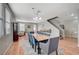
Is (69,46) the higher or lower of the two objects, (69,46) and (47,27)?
the lower

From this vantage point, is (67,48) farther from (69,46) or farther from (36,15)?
(36,15)

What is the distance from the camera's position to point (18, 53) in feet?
7.64

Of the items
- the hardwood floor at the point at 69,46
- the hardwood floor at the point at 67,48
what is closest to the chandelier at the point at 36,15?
the hardwood floor at the point at 67,48

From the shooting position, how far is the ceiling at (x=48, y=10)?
89.7 inches

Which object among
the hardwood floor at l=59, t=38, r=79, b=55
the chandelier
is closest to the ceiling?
the chandelier

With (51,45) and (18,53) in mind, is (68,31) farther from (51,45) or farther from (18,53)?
(18,53)

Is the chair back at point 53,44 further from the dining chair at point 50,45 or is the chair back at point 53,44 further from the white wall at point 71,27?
the white wall at point 71,27

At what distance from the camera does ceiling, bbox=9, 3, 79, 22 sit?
2277 millimetres

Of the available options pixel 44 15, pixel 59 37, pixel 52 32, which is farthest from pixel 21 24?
pixel 59 37

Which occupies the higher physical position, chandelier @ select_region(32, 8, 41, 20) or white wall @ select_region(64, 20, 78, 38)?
chandelier @ select_region(32, 8, 41, 20)

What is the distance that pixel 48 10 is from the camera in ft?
8.07

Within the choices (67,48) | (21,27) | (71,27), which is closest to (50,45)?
(67,48)

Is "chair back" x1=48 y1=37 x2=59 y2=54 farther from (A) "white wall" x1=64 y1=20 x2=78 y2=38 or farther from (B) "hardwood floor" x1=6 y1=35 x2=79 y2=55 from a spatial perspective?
(A) "white wall" x1=64 y1=20 x2=78 y2=38
